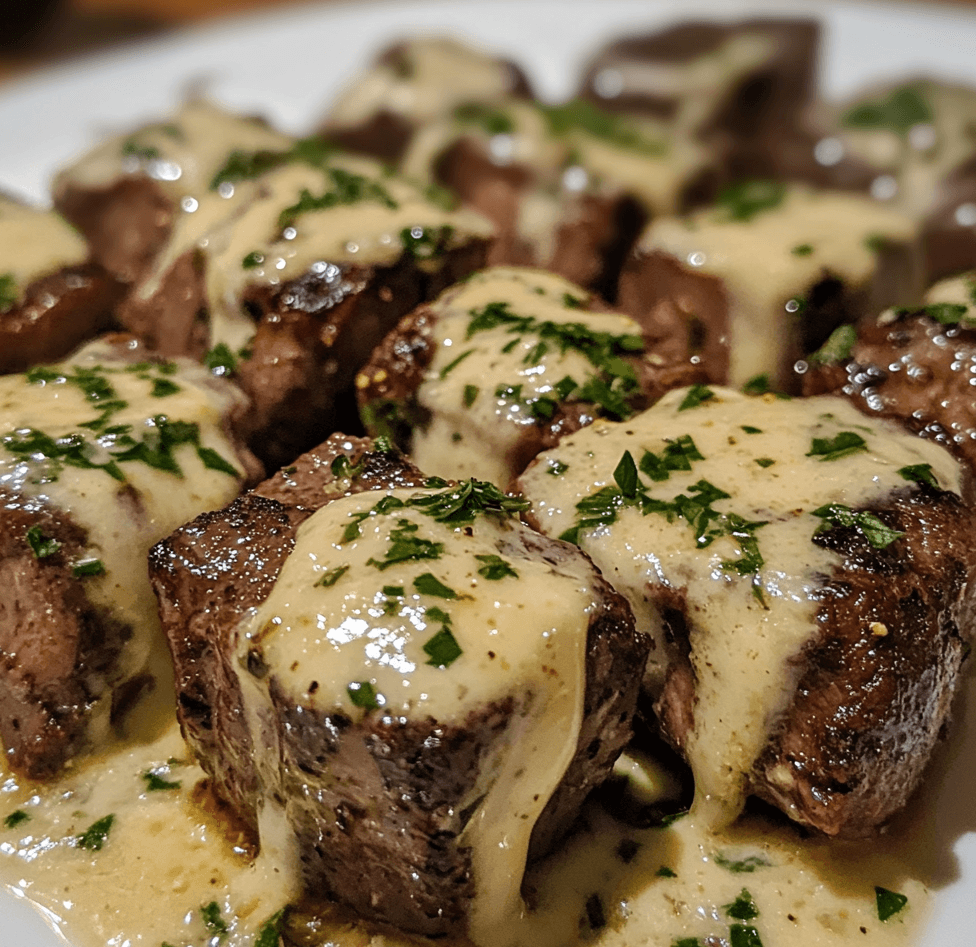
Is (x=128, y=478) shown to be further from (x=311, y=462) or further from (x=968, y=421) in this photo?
(x=968, y=421)

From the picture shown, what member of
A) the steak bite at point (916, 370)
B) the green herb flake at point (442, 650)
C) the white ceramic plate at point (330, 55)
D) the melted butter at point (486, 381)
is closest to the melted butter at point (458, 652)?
the green herb flake at point (442, 650)

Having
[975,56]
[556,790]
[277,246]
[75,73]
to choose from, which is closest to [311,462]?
[277,246]

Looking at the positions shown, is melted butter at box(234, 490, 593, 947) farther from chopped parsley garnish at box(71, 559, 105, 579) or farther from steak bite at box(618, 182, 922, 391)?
steak bite at box(618, 182, 922, 391)

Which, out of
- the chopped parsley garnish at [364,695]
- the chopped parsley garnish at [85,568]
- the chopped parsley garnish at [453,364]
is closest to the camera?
the chopped parsley garnish at [364,695]

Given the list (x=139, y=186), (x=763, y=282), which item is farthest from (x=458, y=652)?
(x=139, y=186)

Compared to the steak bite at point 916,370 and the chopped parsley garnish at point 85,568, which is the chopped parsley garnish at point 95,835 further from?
the steak bite at point 916,370

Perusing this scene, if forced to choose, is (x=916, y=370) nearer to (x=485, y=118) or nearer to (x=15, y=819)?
(x=485, y=118)
